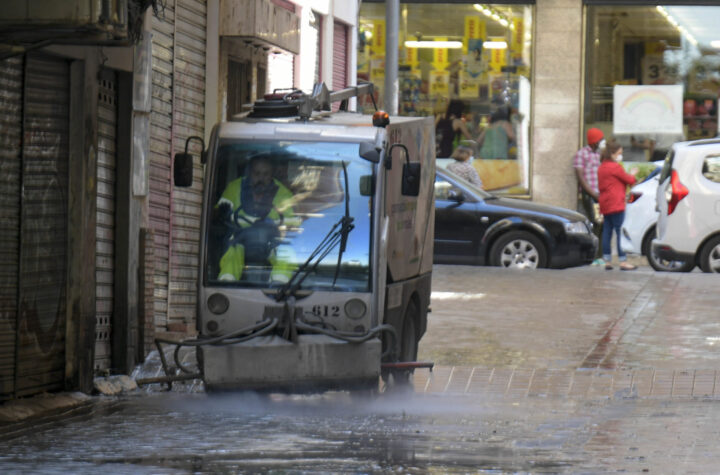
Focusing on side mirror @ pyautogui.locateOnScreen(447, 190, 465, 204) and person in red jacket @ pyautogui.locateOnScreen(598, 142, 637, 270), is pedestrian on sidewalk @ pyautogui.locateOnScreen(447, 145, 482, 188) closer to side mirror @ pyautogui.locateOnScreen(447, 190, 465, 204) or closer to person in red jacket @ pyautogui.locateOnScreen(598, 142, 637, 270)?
side mirror @ pyautogui.locateOnScreen(447, 190, 465, 204)

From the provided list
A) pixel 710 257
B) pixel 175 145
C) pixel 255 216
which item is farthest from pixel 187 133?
pixel 710 257

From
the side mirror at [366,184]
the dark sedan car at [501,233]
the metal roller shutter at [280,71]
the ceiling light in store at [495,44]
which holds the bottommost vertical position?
the dark sedan car at [501,233]

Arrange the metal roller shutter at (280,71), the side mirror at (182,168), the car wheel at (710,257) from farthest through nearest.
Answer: the car wheel at (710,257) → the metal roller shutter at (280,71) → the side mirror at (182,168)

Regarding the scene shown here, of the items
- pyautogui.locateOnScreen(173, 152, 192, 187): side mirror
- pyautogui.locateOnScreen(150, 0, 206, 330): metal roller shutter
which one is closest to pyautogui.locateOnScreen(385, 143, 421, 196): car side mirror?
A: pyautogui.locateOnScreen(173, 152, 192, 187): side mirror

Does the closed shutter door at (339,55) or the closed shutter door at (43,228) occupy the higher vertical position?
the closed shutter door at (339,55)

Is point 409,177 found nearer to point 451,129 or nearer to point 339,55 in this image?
point 339,55

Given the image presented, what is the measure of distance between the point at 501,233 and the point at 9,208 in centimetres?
1174

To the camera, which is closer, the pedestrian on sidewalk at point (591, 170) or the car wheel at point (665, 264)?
the car wheel at point (665, 264)

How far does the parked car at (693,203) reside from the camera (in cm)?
2122

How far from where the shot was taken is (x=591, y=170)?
26.5 meters

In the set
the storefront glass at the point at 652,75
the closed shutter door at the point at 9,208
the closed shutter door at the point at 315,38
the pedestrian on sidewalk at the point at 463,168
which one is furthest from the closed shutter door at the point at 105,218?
the storefront glass at the point at 652,75

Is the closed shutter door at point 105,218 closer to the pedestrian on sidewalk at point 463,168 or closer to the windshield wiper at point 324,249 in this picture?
the windshield wiper at point 324,249

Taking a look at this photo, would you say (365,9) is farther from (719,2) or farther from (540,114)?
(719,2)

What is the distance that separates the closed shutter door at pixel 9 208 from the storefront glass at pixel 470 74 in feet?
59.5
